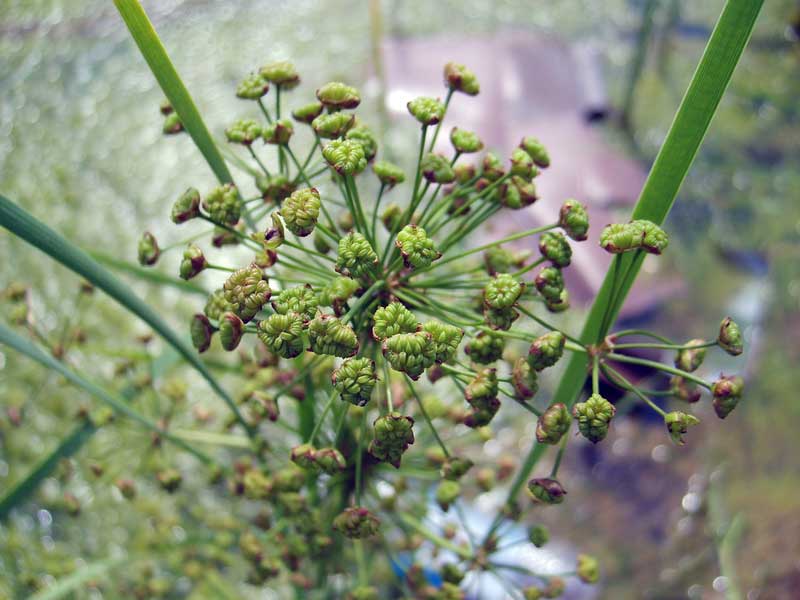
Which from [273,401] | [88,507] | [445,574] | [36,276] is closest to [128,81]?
[36,276]

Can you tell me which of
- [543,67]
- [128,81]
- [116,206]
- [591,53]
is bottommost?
[116,206]

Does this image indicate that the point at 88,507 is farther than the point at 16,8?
No

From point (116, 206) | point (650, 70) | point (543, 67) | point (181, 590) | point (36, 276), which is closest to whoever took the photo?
point (181, 590)

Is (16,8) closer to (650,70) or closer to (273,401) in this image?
(273,401)

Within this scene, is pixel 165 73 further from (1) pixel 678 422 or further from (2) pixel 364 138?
(1) pixel 678 422

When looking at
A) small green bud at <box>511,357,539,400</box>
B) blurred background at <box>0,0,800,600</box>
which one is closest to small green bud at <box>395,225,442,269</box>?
small green bud at <box>511,357,539,400</box>

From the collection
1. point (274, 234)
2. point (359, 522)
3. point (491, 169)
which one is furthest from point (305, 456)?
point (491, 169)

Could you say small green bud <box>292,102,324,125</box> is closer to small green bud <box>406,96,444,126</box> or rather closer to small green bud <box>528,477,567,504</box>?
small green bud <box>406,96,444,126</box>
